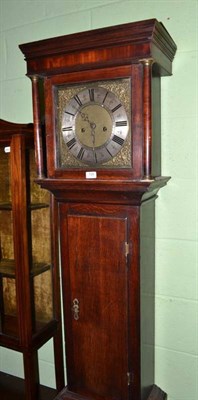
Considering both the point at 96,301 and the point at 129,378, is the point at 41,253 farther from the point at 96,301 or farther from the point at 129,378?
the point at 129,378

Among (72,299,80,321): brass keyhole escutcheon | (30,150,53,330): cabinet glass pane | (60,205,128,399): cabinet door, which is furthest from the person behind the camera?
(30,150,53,330): cabinet glass pane

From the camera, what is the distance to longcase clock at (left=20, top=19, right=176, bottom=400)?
115 cm

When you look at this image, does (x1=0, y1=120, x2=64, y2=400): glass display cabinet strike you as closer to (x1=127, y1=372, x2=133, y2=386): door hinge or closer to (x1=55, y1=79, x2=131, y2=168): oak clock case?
(x1=55, y1=79, x2=131, y2=168): oak clock case

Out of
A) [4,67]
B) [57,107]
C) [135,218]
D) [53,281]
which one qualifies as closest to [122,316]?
[135,218]

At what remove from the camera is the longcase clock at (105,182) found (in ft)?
3.78

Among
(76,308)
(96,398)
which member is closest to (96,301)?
(76,308)

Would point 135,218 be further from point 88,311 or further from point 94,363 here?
point 94,363

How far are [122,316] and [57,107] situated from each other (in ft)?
2.77

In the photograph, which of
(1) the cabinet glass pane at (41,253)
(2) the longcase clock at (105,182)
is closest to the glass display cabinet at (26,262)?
(1) the cabinet glass pane at (41,253)

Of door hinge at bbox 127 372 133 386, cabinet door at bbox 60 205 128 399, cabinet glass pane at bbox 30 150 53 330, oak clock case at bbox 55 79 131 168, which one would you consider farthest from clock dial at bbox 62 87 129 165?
door hinge at bbox 127 372 133 386

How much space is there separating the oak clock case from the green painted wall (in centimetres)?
32

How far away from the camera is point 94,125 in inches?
48.9

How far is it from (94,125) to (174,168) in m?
0.42

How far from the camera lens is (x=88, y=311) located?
139cm
